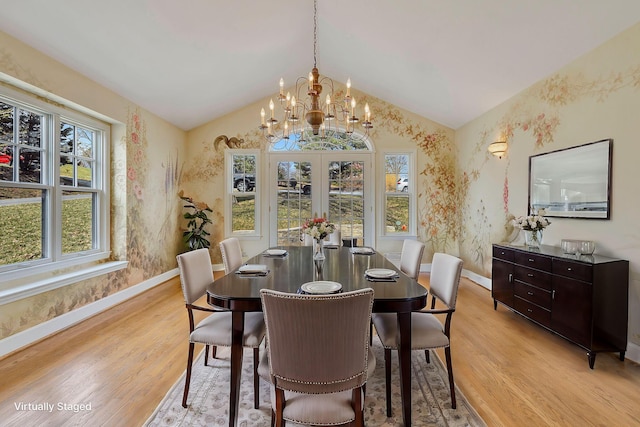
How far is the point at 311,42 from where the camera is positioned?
167 inches

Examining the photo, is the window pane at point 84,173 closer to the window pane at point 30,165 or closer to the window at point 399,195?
the window pane at point 30,165

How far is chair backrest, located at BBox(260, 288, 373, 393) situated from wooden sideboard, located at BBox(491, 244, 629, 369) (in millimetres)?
2143

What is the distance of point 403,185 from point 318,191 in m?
1.52

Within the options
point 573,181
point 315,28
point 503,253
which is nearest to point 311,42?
point 315,28

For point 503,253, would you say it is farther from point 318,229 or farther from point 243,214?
point 243,214

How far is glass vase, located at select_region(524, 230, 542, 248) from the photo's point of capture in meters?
3.15

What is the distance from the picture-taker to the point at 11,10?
229 cm

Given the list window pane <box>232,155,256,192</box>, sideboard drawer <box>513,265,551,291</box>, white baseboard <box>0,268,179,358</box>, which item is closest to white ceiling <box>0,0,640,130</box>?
window pane <box>232,155,256,192</box>

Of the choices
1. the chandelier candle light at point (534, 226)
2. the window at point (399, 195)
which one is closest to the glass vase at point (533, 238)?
the chandelier candle light at point (534, 226)

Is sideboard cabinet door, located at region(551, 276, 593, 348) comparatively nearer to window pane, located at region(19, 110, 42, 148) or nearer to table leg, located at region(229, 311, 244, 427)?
table leg, located at region(229, 311, 244, 427)

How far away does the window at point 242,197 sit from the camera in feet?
18.0

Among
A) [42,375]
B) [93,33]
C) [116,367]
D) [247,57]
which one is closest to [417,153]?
[247,57]

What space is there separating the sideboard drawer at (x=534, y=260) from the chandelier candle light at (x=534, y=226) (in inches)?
7.3

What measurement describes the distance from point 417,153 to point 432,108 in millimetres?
786
